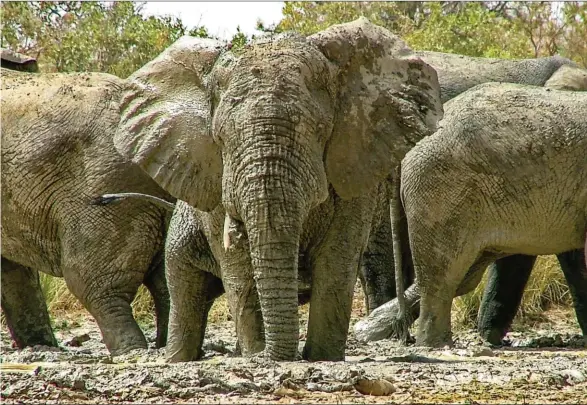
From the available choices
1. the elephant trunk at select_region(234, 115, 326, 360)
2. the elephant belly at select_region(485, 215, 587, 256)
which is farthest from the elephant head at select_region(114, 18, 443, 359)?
the elephant belly at select_region(485, 215, 587, 256)

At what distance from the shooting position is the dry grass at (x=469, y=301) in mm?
11648

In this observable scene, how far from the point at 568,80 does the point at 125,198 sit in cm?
413

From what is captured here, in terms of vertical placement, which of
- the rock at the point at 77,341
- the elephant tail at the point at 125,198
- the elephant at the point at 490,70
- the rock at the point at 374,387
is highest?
the elephant at the point at 490,70

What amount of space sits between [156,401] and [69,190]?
11.5 ft

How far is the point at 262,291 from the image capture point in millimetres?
6812

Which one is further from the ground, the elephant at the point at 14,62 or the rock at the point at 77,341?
the elephant at the point at 14,62

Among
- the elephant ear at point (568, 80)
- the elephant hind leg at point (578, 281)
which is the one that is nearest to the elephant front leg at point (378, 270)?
the elephant hind leg at point (578, 281)

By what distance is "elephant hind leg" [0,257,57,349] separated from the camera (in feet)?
34.9

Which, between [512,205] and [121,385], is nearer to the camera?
[121,385]

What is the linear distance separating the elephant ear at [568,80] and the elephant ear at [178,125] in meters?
4.54

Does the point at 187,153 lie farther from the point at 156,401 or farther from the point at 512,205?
the point at 512,205

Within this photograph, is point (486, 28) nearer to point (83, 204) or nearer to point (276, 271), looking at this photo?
point (83, 204)

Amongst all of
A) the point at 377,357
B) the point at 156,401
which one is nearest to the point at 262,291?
the point at 156,401

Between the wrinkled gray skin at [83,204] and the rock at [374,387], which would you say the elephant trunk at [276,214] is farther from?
the wrinkled gray skin at [83,204]
